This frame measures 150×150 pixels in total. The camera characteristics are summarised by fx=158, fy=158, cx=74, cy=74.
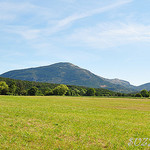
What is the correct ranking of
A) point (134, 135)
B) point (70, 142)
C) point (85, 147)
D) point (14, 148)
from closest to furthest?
point (14, 148) < point (85, 147) < point (70, 142) < point (134, 135)

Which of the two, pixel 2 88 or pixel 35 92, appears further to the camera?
pixel 35 92

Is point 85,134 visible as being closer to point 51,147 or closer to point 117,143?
point 117,143

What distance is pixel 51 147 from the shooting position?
13938 mm

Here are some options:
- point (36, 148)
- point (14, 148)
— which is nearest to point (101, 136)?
point (36, 148)

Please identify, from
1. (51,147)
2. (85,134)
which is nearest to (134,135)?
(85,134)

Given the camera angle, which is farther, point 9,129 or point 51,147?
point 9,129

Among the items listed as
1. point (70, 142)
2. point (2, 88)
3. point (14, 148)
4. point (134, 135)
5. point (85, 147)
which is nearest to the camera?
point (14, 148)

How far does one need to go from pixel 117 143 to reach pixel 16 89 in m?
160

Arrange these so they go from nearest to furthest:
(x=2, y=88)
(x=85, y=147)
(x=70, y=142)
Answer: (x=85, y=147), (x=70, y=142), (x=2, y=88)

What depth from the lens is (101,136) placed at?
17969 mm

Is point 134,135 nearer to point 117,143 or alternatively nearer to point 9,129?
point 117,143

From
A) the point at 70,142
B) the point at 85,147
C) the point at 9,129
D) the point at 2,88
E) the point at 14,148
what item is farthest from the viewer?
the point at 2,88

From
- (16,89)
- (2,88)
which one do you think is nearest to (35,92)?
(16,89)

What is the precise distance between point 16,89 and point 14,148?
520 feet
